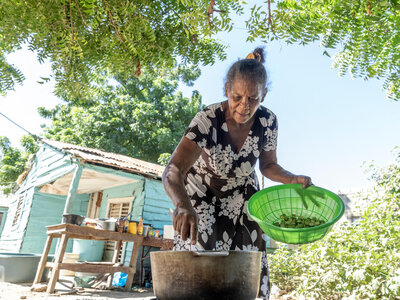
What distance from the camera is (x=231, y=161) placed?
2.04 meters

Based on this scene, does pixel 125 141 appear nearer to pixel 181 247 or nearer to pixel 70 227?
pixel 70 227

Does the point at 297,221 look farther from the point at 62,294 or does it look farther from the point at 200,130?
the point at 62,294

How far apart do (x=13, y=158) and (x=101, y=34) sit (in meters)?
22.2

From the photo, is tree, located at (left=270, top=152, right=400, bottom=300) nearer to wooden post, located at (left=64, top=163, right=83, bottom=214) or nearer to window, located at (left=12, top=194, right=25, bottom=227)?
wooden post, located at (left=64, top=163, right=83, bottom=214)

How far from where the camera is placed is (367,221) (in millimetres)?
4125

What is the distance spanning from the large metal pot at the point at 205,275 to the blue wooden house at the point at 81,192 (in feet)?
20.9

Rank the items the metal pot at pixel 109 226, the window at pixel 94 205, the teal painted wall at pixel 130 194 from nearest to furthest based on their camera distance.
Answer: the metal pot at pixel 109 226
the teal painted wall at pixel 130 194
the window at pixel 94 205

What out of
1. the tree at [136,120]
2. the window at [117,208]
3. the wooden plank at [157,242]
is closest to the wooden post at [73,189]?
the wooden plank at [157,242]

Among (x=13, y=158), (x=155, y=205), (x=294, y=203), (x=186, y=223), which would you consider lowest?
(x=186, y=223)

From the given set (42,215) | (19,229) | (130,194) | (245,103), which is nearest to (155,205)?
(130,194)

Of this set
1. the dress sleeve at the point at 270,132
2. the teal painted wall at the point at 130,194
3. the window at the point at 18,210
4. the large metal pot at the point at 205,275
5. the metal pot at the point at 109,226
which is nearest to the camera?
the large metal pot at the point at 205,275

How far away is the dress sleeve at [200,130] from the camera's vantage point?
72.7 inches

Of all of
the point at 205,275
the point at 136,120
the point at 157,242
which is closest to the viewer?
the point at 205,275

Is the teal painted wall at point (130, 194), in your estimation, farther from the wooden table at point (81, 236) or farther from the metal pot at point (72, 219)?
the metal pot at point (72, 219)
